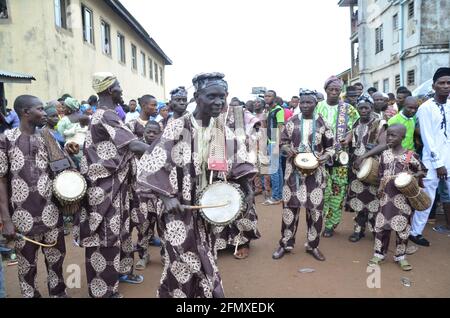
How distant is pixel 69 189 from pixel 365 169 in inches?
136

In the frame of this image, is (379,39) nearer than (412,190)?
No

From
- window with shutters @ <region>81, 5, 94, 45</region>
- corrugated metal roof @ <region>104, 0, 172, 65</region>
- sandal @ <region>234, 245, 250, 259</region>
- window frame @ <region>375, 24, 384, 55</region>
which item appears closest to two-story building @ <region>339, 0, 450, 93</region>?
window frame @ <region>375, 24, 384, 55</region>

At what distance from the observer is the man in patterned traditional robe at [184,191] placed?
263cm

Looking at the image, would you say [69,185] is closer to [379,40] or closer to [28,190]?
[28,190]

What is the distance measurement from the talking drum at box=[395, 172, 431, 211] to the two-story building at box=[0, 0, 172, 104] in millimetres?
10917

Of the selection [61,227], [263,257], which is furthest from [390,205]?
[61,227]

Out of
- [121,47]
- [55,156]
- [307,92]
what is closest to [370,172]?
[307,92]

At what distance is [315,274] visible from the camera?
4.21 m

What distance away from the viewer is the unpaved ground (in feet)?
→ 12.4

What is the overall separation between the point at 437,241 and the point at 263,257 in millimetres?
2368

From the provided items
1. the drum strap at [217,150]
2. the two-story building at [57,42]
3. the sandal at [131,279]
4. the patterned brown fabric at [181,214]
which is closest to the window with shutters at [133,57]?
the two-story building at [57,42]

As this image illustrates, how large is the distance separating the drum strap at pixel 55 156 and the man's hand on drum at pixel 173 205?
128 centimetres
